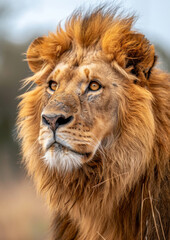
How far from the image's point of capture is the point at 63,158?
3594 mm

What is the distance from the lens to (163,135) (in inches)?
149

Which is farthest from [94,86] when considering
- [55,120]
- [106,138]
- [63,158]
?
[63,158]

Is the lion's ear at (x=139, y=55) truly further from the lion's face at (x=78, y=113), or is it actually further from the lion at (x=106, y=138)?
the lion's face at (x=78, y=113)

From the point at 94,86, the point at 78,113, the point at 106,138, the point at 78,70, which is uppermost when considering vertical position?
the point at 78,70

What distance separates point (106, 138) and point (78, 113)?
33 cm

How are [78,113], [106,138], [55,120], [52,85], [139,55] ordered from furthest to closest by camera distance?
[52,85]
[139,55]
[106,138]
[78,113]
[55,120]

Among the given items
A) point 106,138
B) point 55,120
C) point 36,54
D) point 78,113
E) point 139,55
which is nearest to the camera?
point 55,120

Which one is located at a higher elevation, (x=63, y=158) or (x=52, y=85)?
(x=52, y=85)

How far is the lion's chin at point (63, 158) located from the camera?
3.57m

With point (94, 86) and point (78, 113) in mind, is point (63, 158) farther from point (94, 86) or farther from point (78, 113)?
point (94, 86)

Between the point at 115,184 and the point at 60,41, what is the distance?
143 cm

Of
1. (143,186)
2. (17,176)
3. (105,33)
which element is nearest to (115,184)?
(143,186)

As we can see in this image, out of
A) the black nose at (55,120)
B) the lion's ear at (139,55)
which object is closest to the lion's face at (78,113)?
the black nose at (55,120)

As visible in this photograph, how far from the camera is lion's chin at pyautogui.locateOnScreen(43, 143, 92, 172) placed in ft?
11.7
